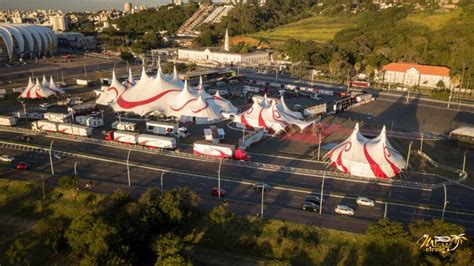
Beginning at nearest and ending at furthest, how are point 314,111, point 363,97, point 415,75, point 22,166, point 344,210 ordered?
point 344,210, point 22,166, point 314,111, point 363,97, point 415,75

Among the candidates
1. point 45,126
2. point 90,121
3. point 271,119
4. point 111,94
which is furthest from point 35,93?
point 271,119

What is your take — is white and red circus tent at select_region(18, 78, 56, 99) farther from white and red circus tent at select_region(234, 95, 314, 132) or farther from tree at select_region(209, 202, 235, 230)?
tree at select_region(209, 202, 235, 230)

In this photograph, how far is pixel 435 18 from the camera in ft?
301

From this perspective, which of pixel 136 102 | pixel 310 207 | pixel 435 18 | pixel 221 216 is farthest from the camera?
pixel 435 18

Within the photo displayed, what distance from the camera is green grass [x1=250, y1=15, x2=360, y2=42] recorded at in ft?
353

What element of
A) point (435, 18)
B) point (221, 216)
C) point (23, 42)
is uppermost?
point (435, 18)

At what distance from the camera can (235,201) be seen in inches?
965

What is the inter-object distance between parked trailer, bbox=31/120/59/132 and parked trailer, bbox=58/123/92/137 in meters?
0.67

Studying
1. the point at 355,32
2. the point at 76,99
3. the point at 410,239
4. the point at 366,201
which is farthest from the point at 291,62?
the point at 410,239

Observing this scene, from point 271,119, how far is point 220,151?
8.56 m

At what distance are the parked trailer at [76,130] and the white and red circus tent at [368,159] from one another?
22.6 meters

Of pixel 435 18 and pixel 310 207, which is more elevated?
pixel 435 18

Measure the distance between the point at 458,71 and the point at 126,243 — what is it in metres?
58.5

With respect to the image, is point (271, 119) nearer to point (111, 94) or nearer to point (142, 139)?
point (142, 139)
